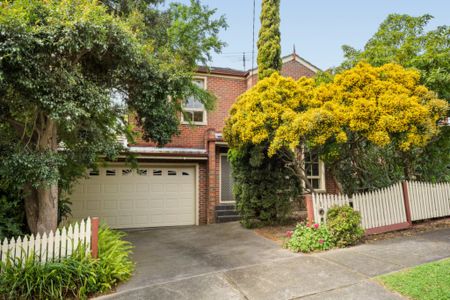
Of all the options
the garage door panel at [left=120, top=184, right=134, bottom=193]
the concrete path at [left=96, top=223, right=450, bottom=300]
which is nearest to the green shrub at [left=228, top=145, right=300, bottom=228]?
the concrete path at [left=96, top=223, right=450, bottom=300]

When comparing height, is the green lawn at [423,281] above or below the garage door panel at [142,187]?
below

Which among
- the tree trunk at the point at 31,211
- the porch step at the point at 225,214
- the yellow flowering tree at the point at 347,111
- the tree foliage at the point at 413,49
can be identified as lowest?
the porch step at the point at 225,214

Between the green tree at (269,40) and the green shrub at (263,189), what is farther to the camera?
the green tree at (269,40)

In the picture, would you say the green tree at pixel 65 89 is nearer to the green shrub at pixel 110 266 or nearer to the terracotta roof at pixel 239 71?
the green shrub at pixel 110 266

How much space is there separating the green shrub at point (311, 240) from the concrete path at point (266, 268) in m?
0.27

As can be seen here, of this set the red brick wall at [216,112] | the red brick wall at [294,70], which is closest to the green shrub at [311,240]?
the red brick wall at [216,112]

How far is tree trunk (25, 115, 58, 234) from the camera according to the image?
5207 mm

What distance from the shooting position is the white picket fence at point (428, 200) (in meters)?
7.76

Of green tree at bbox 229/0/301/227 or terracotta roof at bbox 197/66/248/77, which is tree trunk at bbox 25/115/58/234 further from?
terracotta roof at bbox 197/66/248/77

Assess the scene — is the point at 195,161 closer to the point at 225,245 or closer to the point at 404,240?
the point at 225,245

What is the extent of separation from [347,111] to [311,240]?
297 centimetres

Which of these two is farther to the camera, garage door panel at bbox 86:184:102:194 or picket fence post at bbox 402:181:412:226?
garage door panel at bbox 86:184:102:194

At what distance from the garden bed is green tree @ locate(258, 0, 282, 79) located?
190 inches

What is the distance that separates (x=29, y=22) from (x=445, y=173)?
12.1m
